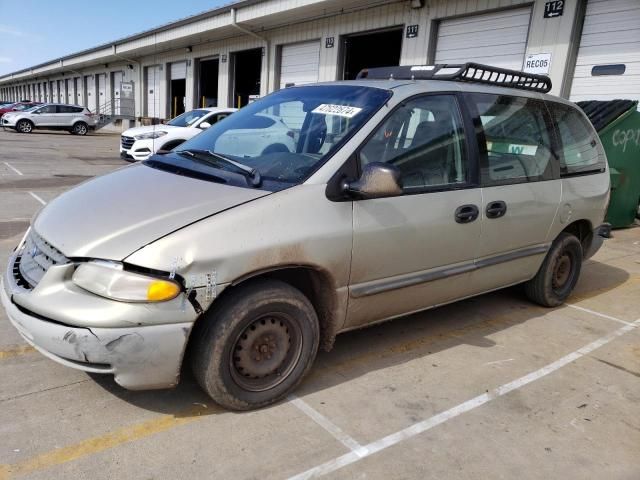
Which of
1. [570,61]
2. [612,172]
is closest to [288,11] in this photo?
[570,61]

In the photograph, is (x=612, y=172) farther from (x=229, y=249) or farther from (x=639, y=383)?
(x=229, y=249)

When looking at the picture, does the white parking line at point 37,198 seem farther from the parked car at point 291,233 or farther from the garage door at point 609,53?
the garage door at point 609,53

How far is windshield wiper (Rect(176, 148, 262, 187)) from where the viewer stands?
2693 millimetres

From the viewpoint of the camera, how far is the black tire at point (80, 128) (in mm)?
Result: 28339

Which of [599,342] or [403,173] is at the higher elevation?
Answer: [403,173]

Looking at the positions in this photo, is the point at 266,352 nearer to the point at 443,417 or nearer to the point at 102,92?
the point at 443,417

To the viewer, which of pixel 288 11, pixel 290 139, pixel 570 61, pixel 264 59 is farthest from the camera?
pixel 264 59

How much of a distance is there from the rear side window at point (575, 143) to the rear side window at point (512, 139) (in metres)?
0.19

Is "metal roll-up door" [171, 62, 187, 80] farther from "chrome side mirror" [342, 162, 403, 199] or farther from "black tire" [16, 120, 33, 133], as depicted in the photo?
"chrome side mirror" [342, 162, 403, 199]

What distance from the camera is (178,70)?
82.9 feet

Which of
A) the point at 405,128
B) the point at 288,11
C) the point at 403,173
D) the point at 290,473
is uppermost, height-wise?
the point at 288,11

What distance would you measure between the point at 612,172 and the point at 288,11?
1068 centimetres

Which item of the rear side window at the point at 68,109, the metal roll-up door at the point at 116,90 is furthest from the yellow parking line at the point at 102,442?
the metal roll-up door at the point at 116,90

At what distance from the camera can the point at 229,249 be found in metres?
2.36
